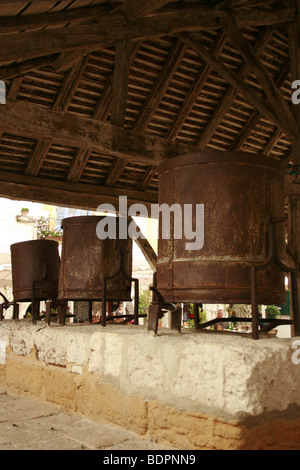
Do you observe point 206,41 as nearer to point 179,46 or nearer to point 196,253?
point 179,46

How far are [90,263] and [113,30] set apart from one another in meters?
2.41

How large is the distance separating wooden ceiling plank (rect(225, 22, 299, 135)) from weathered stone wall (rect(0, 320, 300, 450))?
13.9 feet

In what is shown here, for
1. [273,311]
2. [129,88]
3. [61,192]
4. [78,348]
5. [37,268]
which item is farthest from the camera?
[273,311]

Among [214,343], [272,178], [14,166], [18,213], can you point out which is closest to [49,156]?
[14,166]

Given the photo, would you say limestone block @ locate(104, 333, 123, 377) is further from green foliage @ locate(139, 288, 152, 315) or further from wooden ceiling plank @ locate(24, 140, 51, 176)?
green foliage @ locate(139, 288, 152, 315)

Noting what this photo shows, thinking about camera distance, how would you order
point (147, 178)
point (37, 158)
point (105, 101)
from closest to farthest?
point (105, 101), point (37, 158), point (147, 178)

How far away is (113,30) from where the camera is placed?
5.05 m

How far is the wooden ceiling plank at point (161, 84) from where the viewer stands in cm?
704

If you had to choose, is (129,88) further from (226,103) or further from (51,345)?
(51,345)

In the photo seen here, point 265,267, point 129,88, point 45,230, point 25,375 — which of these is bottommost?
point 25,375

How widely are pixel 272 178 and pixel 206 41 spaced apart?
4.82 metres

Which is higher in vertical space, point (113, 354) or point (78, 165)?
point (78, 165)

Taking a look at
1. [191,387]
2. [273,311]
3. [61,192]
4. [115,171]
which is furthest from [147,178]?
[273,311]
